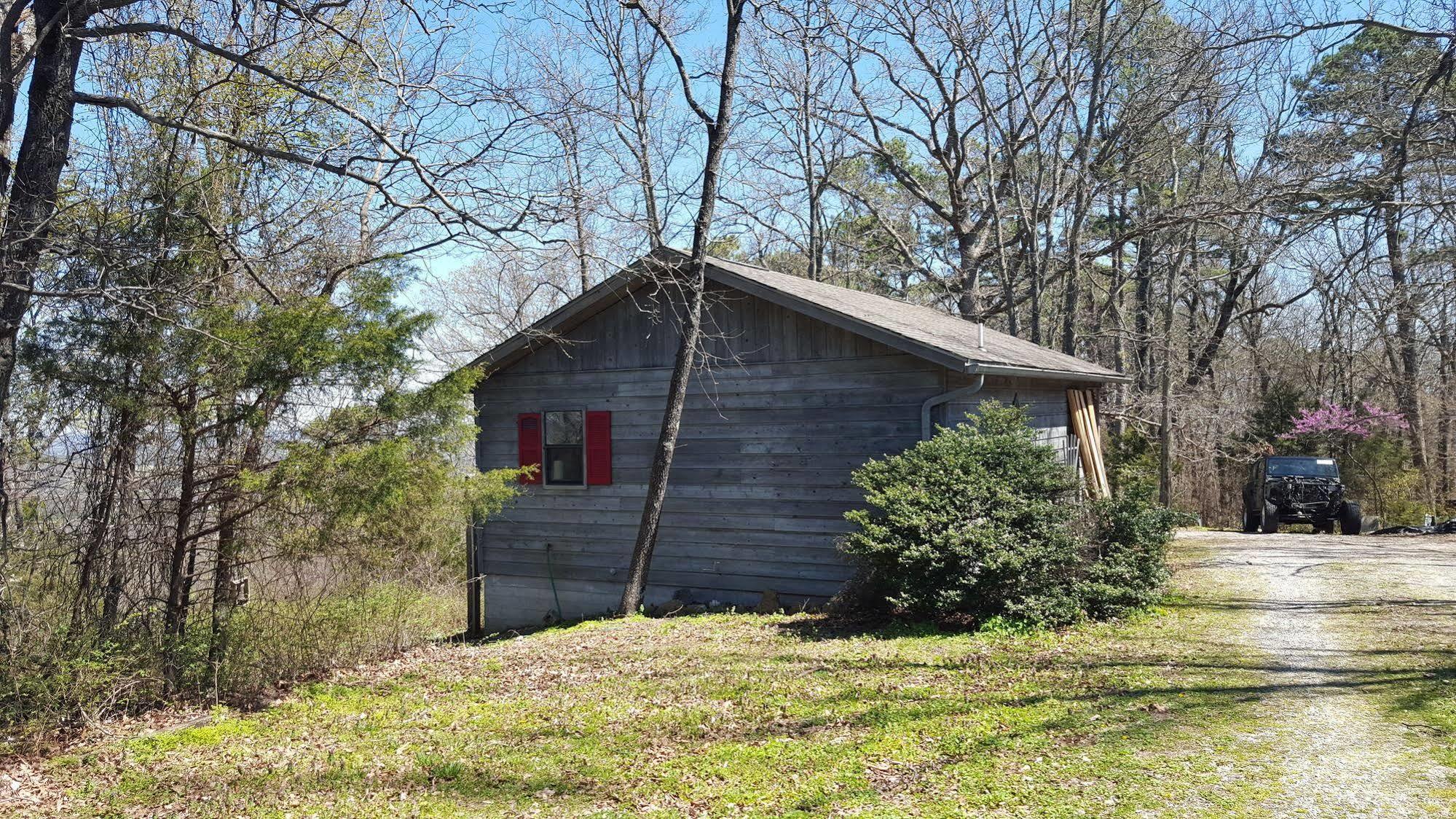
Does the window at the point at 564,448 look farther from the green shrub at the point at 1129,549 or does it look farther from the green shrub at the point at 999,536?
the green shrub at the point at 1129,549

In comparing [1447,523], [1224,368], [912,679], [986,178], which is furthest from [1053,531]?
[1224,368]

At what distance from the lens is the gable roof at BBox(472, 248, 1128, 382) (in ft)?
36.0

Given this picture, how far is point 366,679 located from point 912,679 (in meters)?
5.13

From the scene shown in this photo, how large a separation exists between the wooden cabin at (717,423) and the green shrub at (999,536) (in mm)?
1178

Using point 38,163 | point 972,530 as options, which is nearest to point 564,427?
point 972,530

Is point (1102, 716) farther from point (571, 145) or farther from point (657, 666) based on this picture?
point (571, 145)

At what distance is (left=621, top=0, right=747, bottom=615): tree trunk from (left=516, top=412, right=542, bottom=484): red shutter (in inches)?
101

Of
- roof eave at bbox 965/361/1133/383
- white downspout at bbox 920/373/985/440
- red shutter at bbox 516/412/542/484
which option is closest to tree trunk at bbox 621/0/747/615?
red shutter at bbox 516/412/542/484

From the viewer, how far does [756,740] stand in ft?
20.4

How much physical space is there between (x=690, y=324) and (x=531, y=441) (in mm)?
3460

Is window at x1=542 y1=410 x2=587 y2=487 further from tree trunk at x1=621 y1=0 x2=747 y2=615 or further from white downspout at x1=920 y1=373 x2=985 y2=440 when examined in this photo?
white downspout at x1=920 y1=373 x2=985 y2=440

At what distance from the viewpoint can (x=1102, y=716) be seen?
20.8ft

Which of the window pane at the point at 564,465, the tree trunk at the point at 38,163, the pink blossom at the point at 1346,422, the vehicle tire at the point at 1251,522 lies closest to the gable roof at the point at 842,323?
the window pane at the point at 564,465

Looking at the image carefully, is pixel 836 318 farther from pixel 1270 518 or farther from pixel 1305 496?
pixel 1305 496
